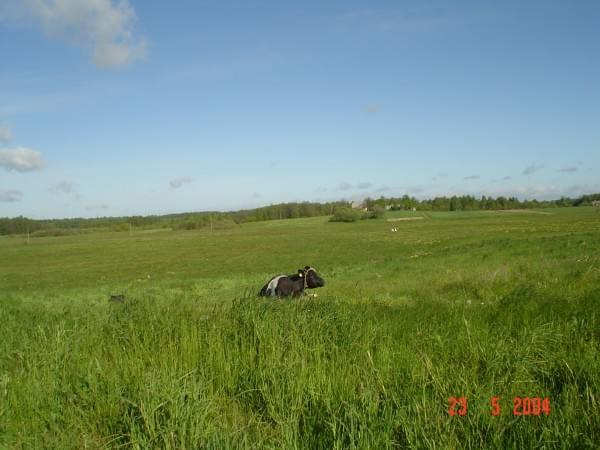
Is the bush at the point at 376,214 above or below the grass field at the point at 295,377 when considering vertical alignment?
above

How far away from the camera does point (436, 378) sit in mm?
4215

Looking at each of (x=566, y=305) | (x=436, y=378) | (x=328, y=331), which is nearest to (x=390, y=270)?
(x=566, y=305)

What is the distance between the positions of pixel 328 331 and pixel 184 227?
457 ft

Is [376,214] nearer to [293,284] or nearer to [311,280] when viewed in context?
[311,280]

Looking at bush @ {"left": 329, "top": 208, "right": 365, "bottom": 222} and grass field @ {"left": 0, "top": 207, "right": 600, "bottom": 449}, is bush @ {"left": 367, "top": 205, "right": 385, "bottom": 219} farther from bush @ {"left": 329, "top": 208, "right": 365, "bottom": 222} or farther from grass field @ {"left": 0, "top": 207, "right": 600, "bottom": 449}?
grass field @ {"left": 0, "top": 207, "right": 600, "bottom": 449}

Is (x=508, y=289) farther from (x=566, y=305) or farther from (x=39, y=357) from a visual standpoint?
(x=39, y=357)
